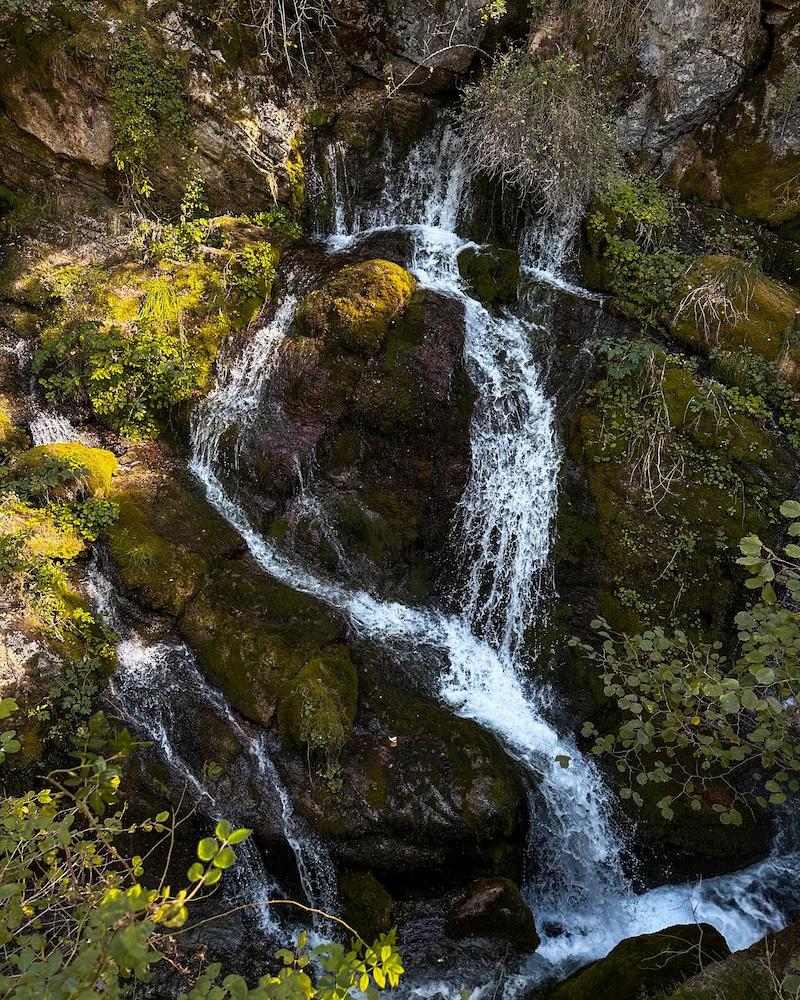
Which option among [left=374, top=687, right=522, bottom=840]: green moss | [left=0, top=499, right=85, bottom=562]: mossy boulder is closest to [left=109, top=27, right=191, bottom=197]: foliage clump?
[left=0, top=499, right=85, bottom=562]: mossy boulder

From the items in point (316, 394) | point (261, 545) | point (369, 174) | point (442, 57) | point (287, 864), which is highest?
point (442, 57)

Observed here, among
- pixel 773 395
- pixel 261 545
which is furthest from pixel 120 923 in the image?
pixel 773 395

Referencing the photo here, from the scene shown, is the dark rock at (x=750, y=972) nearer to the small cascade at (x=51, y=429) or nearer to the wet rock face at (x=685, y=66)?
the small cascade at (x=51, y=429)

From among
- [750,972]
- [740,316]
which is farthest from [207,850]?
[740,316]

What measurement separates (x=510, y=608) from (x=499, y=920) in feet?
8.10

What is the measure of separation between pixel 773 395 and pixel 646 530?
79.5 inches

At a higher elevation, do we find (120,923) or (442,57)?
(442,57)

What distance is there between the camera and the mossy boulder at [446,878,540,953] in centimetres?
430

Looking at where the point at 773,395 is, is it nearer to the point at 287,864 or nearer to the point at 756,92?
the point at 756,92

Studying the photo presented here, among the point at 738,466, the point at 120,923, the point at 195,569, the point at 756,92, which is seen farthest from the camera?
→ the point at 756,92

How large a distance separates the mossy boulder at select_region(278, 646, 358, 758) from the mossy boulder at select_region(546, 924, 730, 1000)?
6.78ft

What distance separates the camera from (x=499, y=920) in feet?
14.1

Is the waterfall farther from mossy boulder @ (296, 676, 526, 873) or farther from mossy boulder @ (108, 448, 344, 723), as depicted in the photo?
mossy boulder @ (296, 676, 526, 873)

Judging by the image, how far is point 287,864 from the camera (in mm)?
4473
